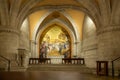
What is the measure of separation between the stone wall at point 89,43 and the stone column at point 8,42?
21.8ft

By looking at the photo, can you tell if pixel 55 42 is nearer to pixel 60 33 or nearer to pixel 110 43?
pixel 60 33

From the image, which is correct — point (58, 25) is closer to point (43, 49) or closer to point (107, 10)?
point (43, 49)

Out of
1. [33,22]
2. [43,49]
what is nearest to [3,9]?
[33,22]

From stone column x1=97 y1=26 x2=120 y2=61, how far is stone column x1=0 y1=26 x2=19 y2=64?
5.83m

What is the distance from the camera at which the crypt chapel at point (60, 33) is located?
11.6m

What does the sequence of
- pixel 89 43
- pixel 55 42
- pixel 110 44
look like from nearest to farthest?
pixel 110 44 → pixel 89 43 → pixel 55 42

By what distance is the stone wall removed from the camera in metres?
15.6

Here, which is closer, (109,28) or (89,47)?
(109,28)

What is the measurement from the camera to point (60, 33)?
71.0ft

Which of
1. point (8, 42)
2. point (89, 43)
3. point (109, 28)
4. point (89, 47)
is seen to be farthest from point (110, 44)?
point (8, 42)

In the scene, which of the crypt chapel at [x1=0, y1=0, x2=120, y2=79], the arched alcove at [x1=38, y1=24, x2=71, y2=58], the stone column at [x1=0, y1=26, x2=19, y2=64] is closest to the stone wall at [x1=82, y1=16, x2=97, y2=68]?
the crypt chapel at [x1=0, y1=0, x2=120, y2=79]

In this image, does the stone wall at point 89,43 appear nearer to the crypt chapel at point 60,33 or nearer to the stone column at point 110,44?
the crypt chapel at point 60,33

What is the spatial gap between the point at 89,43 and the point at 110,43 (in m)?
5.39

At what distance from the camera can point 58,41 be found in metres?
21.5
